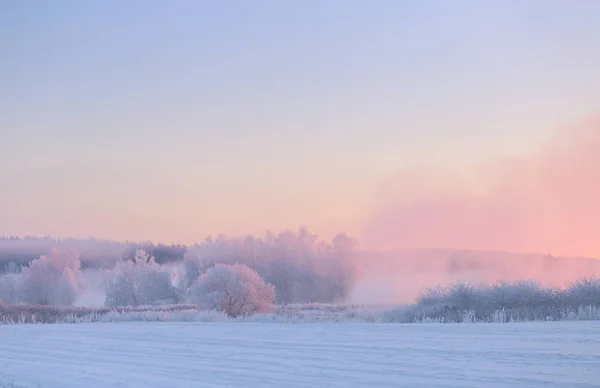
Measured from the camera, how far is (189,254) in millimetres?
72875

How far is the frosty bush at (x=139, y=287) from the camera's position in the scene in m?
68.8

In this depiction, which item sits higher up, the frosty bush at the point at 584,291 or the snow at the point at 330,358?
the frosty bush at the point at 584,291

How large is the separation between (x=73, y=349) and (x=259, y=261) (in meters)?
49.2

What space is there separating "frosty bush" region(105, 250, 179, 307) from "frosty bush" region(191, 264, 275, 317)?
25.8m

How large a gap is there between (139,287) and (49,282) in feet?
36.7

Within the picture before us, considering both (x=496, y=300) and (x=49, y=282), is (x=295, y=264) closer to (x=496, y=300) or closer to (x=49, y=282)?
(x=49, y=282)

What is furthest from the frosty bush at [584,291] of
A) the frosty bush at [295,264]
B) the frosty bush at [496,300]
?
the frosty bush at [295,264]

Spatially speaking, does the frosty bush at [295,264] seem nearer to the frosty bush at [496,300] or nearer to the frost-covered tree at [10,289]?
the frost-covered tree at [10,289]

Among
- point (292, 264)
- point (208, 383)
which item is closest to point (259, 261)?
point (292, 264)

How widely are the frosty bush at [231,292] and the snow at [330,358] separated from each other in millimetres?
20378

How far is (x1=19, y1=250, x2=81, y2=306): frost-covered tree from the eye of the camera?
72.9m

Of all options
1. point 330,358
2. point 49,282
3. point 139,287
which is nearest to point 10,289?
point 49,282

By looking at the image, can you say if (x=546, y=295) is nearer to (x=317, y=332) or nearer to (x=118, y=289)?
(x=317, y=332)

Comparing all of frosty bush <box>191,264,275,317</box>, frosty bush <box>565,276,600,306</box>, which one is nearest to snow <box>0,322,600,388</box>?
frosty bush <box>565,276,600,306</box>
